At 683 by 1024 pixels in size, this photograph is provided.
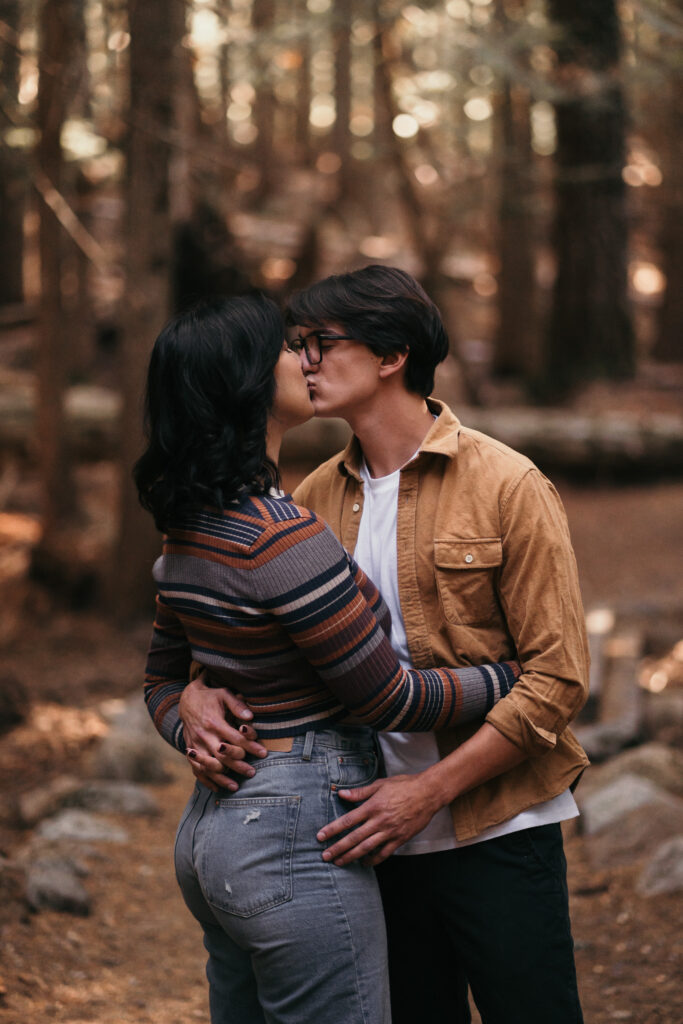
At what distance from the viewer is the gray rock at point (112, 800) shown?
5492mm

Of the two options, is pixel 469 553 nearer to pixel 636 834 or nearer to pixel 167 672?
pixel 167 672

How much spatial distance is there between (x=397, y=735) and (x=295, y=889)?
505 millimetres

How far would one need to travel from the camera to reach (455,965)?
250cm

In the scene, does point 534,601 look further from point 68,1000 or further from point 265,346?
point 68,1000

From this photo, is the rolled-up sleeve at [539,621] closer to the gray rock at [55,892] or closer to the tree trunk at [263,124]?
the gray rock at [55,892]

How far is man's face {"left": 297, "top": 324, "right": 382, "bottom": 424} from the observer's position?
237 centimetres

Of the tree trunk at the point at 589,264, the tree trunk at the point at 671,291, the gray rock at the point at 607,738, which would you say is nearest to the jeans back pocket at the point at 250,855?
the gray rock at the point at 607,738

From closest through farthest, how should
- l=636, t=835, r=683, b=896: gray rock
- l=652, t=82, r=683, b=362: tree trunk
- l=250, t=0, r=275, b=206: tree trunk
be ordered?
1. l=636, t=835, r=683, b=896: gray rock
2. l=652, t=82, r=683, b=362: tree trunk
3. l=250, t=0, r=275, b=206: tree trunk

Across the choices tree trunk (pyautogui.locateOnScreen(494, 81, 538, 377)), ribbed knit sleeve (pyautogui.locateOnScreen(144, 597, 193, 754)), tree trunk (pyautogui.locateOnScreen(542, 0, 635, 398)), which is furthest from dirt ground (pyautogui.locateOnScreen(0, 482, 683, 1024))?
tree trunk (pyautogui.locateOnScreen(494, 81, 538, 377))

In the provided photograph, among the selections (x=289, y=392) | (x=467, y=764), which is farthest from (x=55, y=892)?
(x=289, y=392)

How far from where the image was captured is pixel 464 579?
2275 millimetres

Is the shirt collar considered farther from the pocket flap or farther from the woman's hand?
the woman's hand

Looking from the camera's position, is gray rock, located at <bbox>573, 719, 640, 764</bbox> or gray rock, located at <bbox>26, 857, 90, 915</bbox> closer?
gray rock, located at <bbox>26, 857, 90, 915</bbox>

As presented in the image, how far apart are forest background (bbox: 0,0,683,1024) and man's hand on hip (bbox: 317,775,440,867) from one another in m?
1.18
